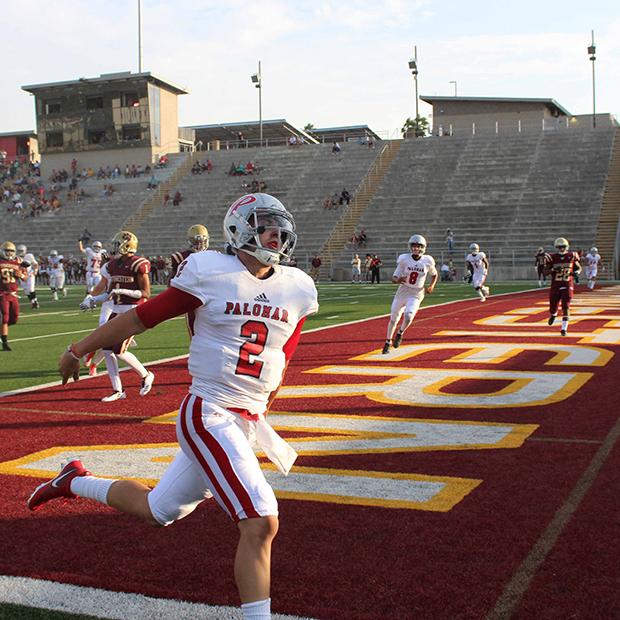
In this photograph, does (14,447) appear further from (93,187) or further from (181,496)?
(93,187)

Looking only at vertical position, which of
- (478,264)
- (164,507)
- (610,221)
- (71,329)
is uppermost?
(610,221)

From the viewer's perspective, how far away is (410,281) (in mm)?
12273

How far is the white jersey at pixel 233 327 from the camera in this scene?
344cm

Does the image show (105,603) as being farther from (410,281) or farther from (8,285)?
(8,285)

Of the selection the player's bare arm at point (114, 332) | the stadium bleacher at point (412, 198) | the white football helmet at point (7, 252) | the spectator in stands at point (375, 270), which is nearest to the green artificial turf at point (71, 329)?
the white football helmet at point (7, 252)

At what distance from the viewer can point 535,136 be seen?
4653 cm

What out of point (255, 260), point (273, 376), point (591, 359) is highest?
point (255, 260)

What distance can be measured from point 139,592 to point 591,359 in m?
8.67

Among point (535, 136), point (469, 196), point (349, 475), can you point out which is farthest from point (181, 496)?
point (535, 136)

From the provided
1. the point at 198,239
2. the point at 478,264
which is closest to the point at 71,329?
the point at 198,239

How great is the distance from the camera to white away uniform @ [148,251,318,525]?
3354 mm

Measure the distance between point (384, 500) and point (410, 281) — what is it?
7.57 metres

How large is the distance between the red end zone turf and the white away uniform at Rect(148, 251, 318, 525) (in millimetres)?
578

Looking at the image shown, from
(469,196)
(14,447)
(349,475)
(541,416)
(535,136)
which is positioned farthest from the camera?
(535,136)
